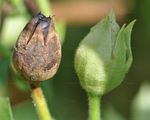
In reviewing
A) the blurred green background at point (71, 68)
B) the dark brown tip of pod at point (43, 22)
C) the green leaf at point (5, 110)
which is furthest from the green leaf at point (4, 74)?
the dark brown tip of pod at point (43, 22)

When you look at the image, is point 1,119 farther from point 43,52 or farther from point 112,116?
point 112,116

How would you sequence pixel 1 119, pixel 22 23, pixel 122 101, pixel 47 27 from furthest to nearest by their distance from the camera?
pixel 122 101 → pixel 22 23 → pixel 1 119 → pixel 47 27

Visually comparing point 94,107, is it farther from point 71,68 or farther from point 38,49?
point 71,68

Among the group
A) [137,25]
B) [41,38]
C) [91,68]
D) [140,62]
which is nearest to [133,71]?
[140,62]

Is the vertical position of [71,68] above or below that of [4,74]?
below

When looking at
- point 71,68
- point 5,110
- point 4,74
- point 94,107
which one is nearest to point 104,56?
point 94,107
